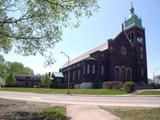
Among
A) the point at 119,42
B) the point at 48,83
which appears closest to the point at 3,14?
the point at 119,42

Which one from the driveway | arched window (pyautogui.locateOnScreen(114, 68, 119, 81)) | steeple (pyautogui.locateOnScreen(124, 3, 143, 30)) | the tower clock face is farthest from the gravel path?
steeple (pyautogui.locateOnScreen(124, 3, 143, 30))

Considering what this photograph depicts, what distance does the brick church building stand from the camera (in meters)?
62.3

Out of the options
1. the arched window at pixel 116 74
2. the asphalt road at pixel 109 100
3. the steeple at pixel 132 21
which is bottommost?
the asphalt road at pixel 109 100

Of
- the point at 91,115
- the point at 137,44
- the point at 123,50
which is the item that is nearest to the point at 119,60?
the point at 123,50

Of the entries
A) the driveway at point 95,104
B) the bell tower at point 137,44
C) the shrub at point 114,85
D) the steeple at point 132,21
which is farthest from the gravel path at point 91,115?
the steeple at point 132,21

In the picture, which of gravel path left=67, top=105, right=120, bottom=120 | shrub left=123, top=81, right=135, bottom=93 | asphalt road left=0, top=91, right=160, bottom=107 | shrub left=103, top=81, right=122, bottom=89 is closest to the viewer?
gravel path left=67, top=105, right=120, bottom=120

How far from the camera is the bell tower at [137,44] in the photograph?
2672 inches

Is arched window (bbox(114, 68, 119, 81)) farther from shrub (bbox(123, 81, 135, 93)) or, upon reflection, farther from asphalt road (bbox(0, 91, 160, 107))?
asphalt road (bbox(0, 91, 160, 107))

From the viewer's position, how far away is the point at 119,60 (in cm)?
6462

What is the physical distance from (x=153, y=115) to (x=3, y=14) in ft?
34.0

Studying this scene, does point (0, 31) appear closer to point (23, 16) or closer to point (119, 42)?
point (23, 16)

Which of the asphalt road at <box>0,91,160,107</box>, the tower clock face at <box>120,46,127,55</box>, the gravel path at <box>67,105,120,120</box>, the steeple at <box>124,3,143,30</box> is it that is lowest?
the asphalt road at <box>0,91,160,107</box>

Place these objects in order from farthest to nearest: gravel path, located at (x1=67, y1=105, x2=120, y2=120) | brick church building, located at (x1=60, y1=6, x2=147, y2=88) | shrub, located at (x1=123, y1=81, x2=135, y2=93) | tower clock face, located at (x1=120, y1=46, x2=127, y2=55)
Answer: tower clock face, located at (x1=120, y1=46, x2=127, y2=55) < brick church building, located at (x1=60, y1=6, x2=147, y2=88) < shrub, located at (x1=123, y1=81, x2=135, y2=93) < gravel path, located at (x1=67, y1=105, x2=120, y2=120)

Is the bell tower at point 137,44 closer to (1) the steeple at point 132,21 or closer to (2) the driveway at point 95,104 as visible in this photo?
(1) the steeple at point 132,21
